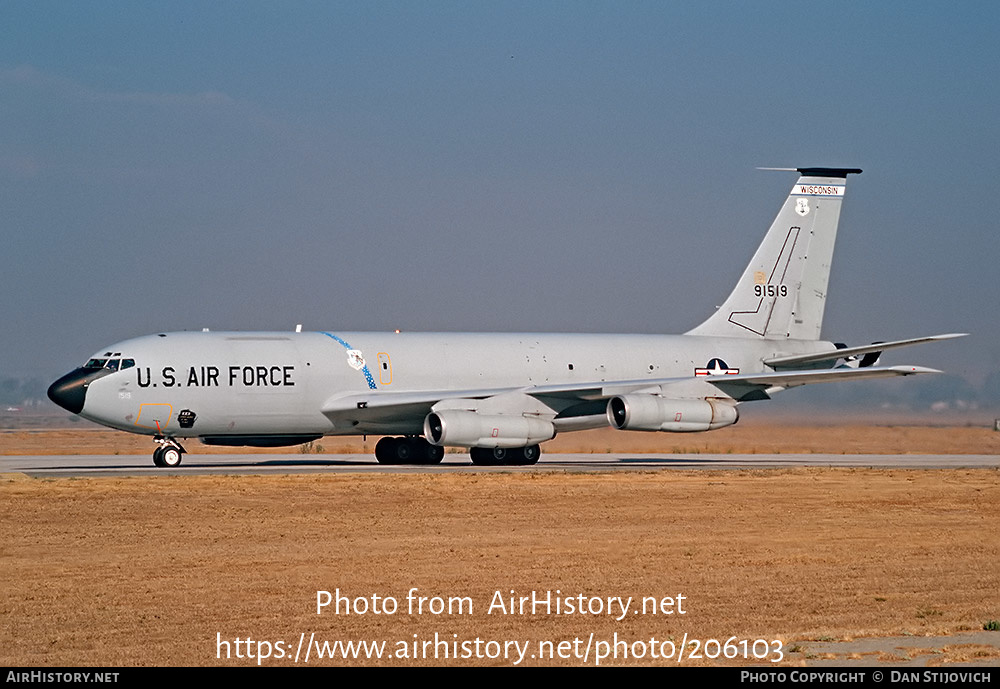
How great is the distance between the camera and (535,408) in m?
38.7

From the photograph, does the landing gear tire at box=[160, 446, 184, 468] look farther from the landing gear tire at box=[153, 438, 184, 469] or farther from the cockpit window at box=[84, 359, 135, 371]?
the cockpit window at box=[84, 359, 135, 371]

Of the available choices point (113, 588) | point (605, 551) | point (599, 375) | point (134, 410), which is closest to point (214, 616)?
point (113, 588)

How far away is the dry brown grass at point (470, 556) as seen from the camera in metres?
14.0

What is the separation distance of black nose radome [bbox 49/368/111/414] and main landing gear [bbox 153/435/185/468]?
228cm

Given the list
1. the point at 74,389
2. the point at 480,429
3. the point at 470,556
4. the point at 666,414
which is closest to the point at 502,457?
the point at 480,429

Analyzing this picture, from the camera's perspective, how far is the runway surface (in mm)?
34438

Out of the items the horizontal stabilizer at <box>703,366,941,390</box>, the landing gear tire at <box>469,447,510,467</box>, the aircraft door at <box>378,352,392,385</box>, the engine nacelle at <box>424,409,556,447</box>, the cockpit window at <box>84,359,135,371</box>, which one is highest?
the horizontal stabilizer at <box>703,366,941,390</box>

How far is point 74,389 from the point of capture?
35281 mm

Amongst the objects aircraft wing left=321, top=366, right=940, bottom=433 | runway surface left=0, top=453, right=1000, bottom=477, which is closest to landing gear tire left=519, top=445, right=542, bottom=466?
runway surface left=0, top=453, right=1000, bottom=477

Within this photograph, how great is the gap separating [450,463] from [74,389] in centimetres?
1080

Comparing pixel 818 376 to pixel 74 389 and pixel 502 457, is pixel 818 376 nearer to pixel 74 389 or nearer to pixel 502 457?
pixel 502 457

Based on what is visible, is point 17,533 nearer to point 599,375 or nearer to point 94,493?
point 94,493

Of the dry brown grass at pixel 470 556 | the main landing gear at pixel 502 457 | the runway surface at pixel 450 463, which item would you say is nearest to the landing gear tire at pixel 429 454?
the runway surface at pixel 450 463

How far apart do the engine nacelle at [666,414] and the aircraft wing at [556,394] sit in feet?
1.84
